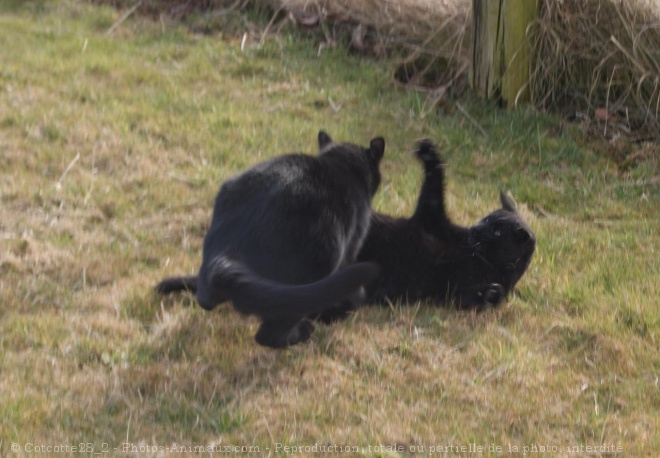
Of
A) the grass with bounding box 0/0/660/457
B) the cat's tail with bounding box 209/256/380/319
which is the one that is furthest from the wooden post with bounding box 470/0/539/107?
the cat's tail with bounding box 209/256/380/319

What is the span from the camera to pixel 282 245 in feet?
12.7

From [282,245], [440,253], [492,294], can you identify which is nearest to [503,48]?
[440,253]

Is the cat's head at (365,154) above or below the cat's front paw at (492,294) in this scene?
above

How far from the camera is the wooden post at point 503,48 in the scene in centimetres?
678

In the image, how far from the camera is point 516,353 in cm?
420

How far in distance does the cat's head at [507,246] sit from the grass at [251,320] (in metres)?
0.14

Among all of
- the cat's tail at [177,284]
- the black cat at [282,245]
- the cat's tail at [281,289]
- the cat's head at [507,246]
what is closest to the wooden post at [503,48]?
Answer: the cat's head at [507,246]

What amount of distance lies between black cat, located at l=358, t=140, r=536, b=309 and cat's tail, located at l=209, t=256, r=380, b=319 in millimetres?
1072

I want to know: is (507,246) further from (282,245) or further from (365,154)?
(282,245)

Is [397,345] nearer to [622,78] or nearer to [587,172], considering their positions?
[587,172]

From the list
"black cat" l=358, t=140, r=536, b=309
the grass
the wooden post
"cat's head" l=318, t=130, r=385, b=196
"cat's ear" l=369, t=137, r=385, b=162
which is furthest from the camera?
the wooden post

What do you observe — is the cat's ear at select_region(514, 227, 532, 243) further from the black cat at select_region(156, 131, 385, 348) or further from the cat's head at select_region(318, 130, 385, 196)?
the black cat at select_region(156, 131, 385, 348)

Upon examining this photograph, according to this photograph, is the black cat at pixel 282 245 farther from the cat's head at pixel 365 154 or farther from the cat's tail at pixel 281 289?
the cat's head at pixel 365 154

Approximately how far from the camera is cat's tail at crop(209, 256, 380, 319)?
3.42 meters
